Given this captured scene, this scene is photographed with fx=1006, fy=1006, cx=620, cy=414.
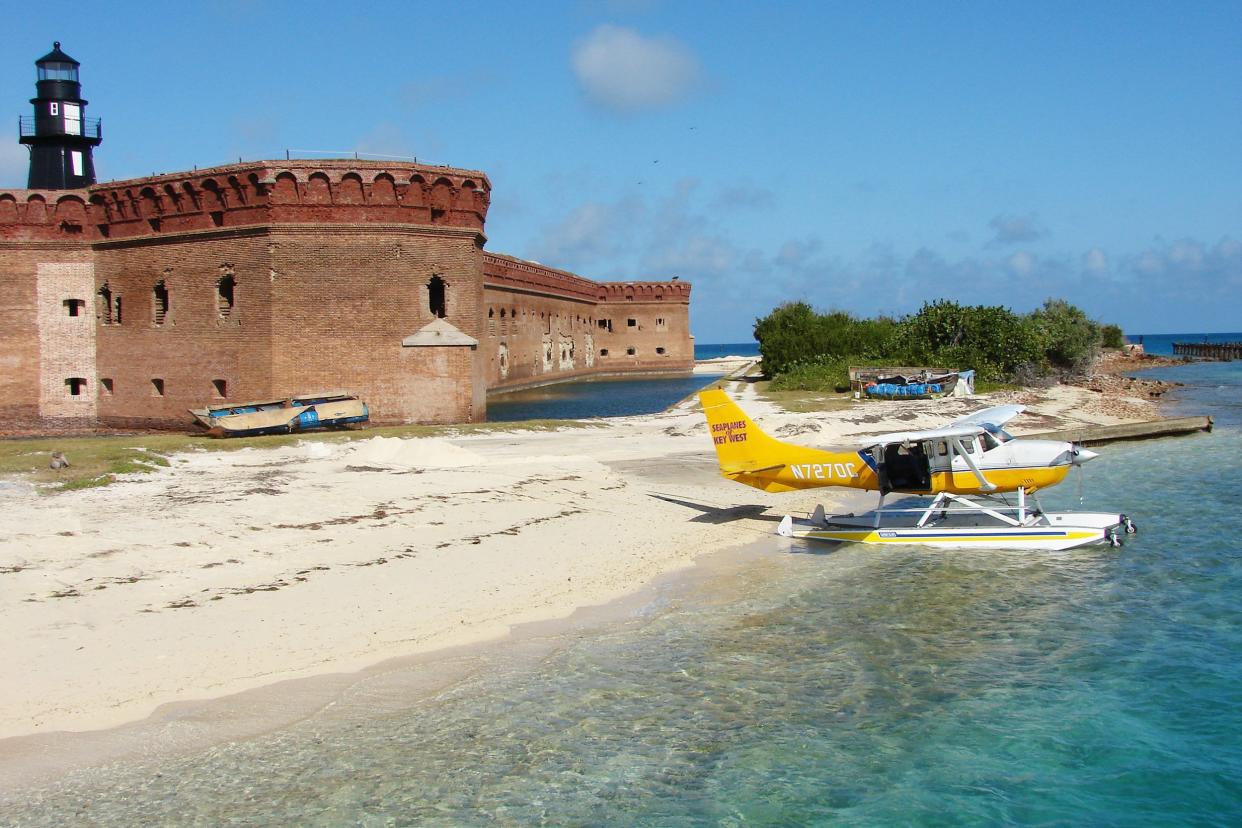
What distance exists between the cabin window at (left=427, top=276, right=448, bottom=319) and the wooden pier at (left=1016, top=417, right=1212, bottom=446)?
17.0 meters

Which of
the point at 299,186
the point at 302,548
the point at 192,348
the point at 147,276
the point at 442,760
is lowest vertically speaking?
the point at 442,760

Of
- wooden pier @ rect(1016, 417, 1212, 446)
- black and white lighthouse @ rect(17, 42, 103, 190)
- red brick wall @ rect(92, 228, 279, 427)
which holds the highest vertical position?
black and white lighthouse @ rect(17, 42, 103, 190)

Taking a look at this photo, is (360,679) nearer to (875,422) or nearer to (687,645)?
(687,645)

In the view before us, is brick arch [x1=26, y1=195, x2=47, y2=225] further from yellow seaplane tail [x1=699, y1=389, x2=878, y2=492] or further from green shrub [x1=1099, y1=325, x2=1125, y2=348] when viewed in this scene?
green shrub [x1=1099, y1=325, x2=1125, y2=348]

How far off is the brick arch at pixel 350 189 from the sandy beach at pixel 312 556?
9053mm

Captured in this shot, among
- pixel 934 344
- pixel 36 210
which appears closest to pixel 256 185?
pixel 36 210

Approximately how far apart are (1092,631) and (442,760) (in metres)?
7.76

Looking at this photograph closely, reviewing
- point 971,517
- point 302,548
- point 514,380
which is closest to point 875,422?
point 971,517

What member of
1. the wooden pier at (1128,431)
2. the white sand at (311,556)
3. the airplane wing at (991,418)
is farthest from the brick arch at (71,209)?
the wooden pier at (1128,431)

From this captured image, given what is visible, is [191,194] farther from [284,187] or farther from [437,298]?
[437,298]

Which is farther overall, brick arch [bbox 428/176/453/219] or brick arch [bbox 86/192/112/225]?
brick arch [bbox 86/192/112/225]

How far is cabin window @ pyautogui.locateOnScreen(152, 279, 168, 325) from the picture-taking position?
31219mm

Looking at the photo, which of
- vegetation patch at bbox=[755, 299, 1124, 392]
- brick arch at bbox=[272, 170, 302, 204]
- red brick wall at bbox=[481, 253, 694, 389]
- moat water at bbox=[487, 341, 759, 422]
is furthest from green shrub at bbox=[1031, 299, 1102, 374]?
brick arch at bbox=[272, 170, 302, 204]

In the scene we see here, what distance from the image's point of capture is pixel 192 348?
3022cm
